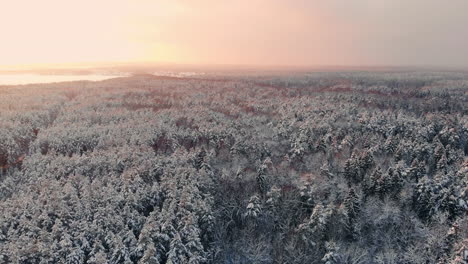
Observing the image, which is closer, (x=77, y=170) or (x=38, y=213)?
(x=38, y=213)

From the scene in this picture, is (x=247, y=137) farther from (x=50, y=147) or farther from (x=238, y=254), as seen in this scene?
(x=50, y=147)

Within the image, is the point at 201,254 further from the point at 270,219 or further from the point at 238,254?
the point at 270,219

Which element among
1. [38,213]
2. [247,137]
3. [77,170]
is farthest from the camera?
[247,137]

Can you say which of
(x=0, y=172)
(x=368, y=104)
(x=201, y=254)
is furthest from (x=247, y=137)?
(x=368, y=104)

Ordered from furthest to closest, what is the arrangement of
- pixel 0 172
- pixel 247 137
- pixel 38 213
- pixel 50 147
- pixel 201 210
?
1. pixel 247 137
2. pixel 50 147
3. pixel 0 172
4. pixel 201 210
5. pixel 38 213

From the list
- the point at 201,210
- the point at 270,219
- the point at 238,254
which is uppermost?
the point at 201,210

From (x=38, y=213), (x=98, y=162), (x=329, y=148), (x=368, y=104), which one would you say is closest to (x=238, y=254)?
(x=38, y=213)

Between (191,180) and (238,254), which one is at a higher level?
(191,180)
